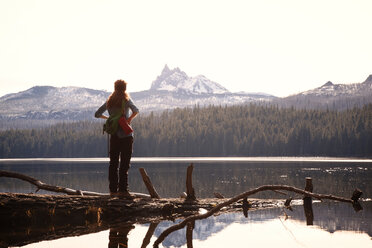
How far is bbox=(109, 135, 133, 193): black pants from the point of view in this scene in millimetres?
15570

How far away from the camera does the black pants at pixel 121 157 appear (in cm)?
1557

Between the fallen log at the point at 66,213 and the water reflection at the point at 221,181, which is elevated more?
the fallen log at the point at 66,213

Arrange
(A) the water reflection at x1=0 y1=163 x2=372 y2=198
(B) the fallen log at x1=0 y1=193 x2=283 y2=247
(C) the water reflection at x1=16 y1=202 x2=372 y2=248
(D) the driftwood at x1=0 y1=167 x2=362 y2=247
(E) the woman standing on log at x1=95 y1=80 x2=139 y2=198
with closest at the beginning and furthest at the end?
(C) the water reflection at x1=16 y1=202 x2=372 y2=248 < (B) the fallen log at x1=0 y1=193 x2=283 y2=247 < (D) the driftwood at x1=0 y1=167 x2=362 y2=247 < (E) the woman standing on log at x1=95 y1=80 x2=139 y2=198 < (A) the water reflection at x1=0 y1=163 x2=372 y2=198

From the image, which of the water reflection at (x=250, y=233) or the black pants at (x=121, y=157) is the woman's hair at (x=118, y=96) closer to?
the black pants at (x=121, y=157)

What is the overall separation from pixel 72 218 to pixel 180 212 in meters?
3.84

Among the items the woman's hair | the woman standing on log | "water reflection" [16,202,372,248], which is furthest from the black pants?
"water reflection" [16,202,372,248]

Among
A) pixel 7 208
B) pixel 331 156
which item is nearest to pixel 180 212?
pixel 7 208

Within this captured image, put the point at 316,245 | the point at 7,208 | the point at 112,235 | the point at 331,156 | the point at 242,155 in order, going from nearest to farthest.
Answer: the point at 316,245
the point at 112,235
the point at 7,208
the point at 331,156
the point at 242,155

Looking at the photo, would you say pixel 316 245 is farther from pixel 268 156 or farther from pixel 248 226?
pixel 268 156

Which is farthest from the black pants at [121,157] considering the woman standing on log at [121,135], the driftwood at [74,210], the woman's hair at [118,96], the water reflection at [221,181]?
the water reflection at [221,181]

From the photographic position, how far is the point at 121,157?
51.9 feet

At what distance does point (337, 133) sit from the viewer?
179000 mm

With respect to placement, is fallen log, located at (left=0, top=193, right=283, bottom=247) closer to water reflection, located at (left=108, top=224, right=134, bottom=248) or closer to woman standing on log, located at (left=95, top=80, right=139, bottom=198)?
water reflection, located at (left=108, top=224, right=134, bottom=248)

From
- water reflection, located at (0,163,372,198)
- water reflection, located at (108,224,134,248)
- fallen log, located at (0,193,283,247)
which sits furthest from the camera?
water reflection, located at (0,163,372,198)
